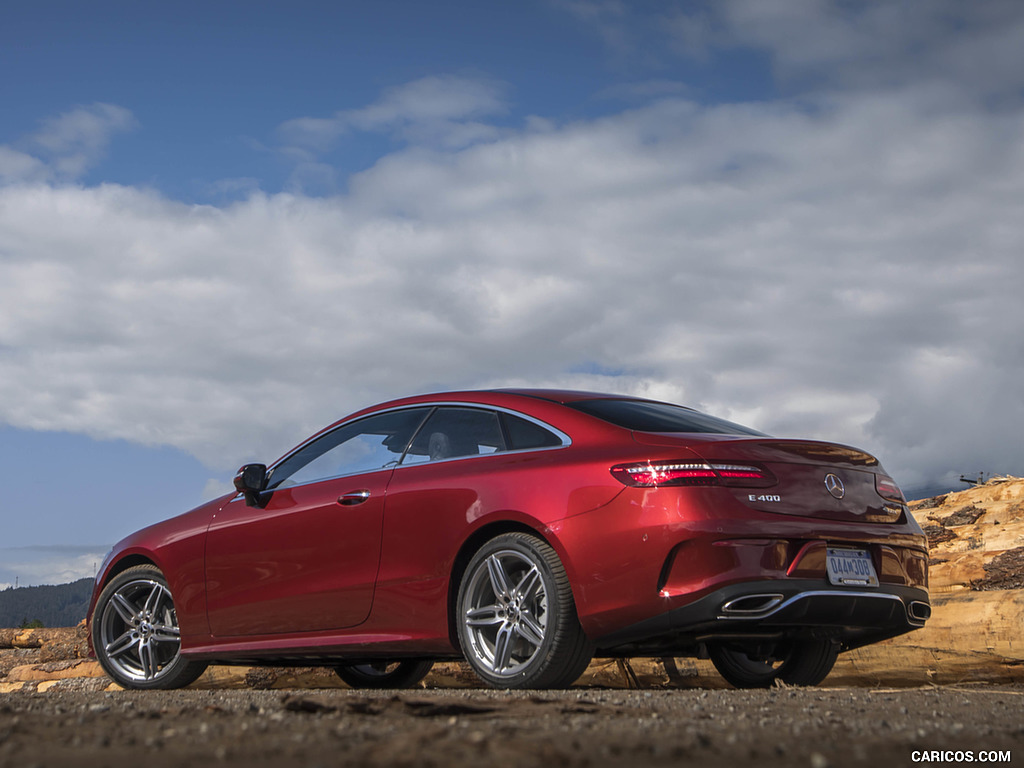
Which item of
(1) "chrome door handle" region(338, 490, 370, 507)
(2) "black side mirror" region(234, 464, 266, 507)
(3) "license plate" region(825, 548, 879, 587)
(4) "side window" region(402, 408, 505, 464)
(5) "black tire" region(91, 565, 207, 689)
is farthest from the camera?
(5) "black tire" region(91, 565, 207, 689)

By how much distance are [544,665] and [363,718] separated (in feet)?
5.48

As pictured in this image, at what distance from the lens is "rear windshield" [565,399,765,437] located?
5.11 m

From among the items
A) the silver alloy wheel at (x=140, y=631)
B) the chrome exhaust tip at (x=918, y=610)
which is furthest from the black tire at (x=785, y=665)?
the silver alloy wheel at (x=140, y=631)

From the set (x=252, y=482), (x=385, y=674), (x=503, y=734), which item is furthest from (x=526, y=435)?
(x=385, y=674)

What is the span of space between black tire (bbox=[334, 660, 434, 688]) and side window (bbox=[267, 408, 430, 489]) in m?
1.60

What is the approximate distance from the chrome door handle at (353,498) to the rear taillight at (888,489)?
2809 mm

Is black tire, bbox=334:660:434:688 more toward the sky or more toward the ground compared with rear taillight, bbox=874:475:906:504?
more toward the ground

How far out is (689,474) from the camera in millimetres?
4543

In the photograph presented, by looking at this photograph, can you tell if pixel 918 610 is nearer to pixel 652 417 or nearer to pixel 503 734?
pixel 652 417

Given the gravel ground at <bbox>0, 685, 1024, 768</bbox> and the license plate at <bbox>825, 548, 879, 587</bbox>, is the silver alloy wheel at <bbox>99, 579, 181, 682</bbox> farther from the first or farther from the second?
the license plate at <bbox>825, 548, 879, 587</bbox>

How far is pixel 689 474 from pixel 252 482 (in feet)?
10.1

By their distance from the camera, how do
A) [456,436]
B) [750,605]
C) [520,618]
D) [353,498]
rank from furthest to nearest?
[353,498] < [456,436] < [520,618] < [750,605]

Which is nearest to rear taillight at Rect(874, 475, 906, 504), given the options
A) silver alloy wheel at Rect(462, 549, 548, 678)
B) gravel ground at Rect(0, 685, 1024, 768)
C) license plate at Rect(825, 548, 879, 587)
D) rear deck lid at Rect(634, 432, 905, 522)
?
rear deck lid at Rect(634, 432, 905, 522)

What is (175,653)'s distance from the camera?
6926 mm
